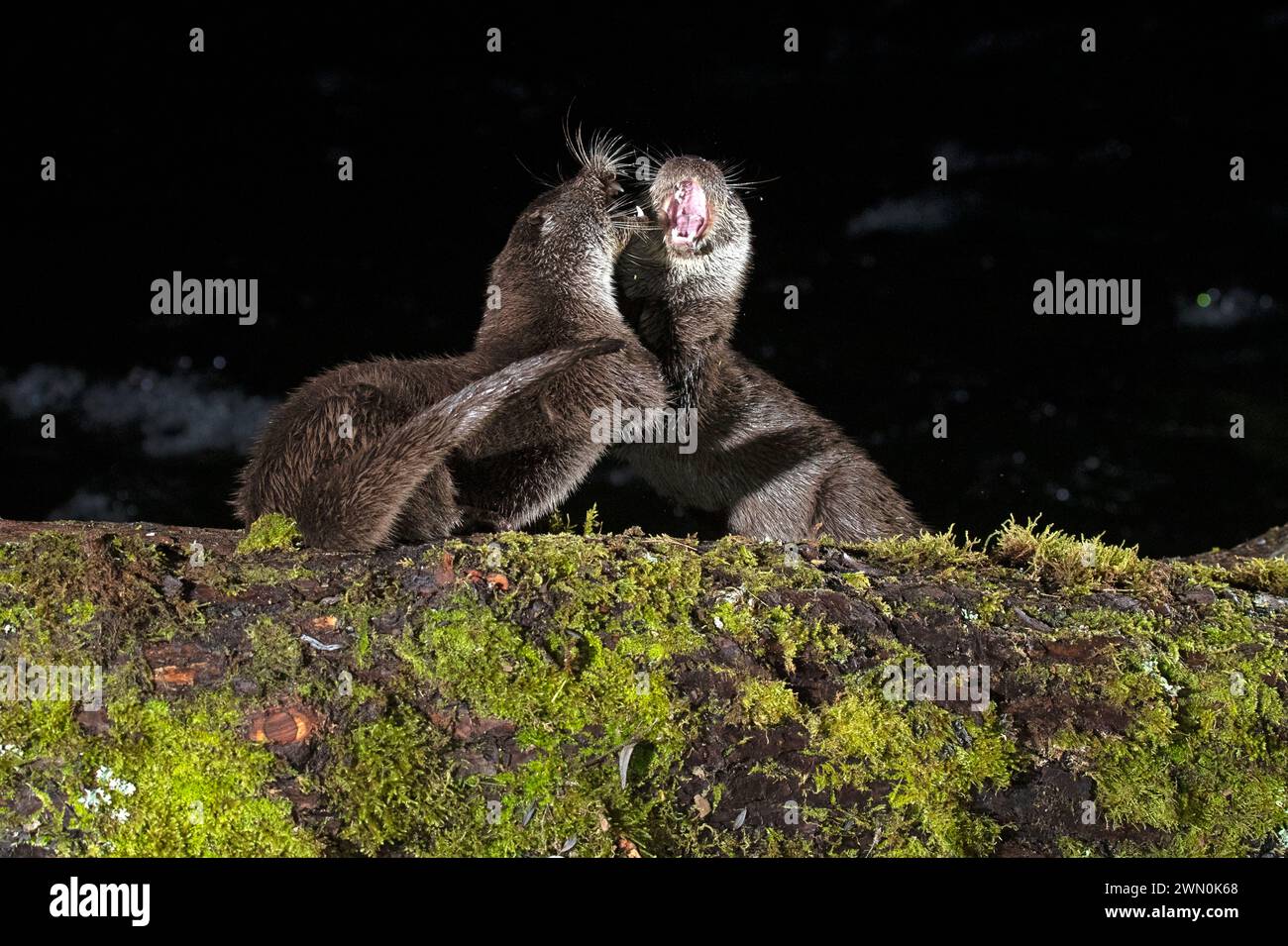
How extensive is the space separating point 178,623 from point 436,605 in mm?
792

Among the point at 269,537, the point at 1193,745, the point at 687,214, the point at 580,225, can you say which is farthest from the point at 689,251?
the point at 1193,745

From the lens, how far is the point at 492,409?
→ 4.69m

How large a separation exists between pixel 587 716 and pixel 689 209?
421cm

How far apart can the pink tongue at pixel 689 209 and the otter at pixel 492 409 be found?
0.33 metres

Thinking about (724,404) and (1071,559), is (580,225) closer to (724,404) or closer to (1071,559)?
(724,404)

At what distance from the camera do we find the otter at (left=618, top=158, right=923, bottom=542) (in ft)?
22.4

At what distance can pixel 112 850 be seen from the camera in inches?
124

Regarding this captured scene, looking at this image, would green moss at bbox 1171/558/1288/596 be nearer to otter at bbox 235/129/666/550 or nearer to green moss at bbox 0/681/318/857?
otter at bbox 235/129/666/550

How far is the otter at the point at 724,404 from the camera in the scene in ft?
22.4
